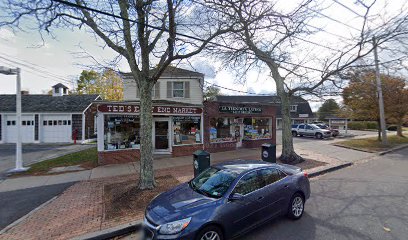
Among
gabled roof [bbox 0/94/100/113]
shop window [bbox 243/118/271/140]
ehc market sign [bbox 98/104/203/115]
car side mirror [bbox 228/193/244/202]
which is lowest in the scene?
car side mirror [bbox 228/193/244/202]

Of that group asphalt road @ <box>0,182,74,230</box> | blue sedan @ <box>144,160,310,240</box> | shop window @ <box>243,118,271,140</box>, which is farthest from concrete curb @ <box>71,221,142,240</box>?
shop window @ <box>243,118,271,140</box>

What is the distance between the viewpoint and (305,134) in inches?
1002

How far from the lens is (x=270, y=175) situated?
15.3 feet

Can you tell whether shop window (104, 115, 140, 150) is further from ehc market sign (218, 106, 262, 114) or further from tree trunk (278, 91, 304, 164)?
tree trunk (278, 91, 304, 164)

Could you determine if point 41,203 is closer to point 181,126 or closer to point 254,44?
point 181,126

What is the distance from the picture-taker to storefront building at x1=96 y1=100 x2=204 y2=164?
10758 mm

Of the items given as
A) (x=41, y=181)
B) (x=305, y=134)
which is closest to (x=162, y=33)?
(x=41, y=181)

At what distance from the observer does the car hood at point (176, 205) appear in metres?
3.43

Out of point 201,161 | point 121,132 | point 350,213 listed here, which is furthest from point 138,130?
point 350,213

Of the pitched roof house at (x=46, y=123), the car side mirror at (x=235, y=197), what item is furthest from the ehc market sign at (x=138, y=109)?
the pitched roof house at (x=46, y=123)

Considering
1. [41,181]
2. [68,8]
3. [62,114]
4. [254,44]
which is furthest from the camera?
[62,114]

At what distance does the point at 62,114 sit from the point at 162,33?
18.4 metres

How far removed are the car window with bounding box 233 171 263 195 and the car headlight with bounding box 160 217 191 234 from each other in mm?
1116

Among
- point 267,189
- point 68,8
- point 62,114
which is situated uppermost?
point 68,8
